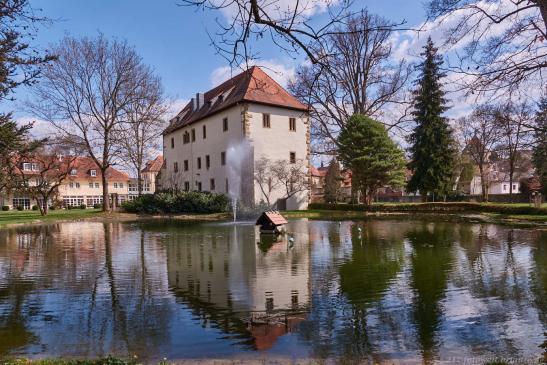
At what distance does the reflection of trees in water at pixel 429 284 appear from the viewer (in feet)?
18.5

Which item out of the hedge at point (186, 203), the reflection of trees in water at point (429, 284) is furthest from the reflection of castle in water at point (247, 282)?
the hedge at point (186, 203)

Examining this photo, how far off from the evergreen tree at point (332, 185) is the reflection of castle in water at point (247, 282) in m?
32.4

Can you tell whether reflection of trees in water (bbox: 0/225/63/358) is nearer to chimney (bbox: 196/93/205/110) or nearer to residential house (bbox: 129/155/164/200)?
chimney (bbox: 196/93/205/110)

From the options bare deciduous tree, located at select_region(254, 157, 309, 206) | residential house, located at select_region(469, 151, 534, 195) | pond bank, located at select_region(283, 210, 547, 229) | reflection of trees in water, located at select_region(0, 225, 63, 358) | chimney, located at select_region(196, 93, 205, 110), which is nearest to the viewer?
reflection of trees in water, located at select_region(0, 225, 63, 358)

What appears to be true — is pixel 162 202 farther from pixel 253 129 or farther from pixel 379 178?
pixel 379 178

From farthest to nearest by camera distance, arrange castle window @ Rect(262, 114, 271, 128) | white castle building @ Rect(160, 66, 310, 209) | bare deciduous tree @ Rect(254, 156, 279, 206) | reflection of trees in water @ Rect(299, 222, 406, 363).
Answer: castle window @ Rect(262, 114, 271, 128) → bare deciduous tree @ Rect(254, 156, 279, 206) → white castle building @ Rect(160, 66, 310, 209) → reflection of trees in water @ Rect(299, 222, 406, 363)

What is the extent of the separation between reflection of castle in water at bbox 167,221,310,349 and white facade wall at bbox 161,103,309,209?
20077mm

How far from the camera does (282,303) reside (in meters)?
7.38

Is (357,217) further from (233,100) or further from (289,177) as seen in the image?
(233,100)

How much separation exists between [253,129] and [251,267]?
25.4 m

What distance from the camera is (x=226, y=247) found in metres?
14.5

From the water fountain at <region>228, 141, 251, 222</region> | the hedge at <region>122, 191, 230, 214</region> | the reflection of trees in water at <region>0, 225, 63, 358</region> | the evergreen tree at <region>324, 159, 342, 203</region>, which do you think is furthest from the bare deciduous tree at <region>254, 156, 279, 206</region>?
the reflection of trees in water at <region>0, 225, 63, 358</region>

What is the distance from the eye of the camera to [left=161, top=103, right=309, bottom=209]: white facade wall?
116 ft

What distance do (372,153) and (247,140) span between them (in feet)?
32.4
